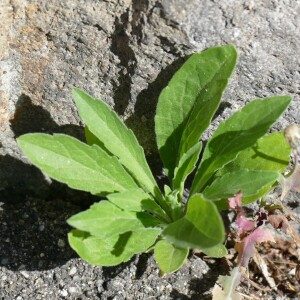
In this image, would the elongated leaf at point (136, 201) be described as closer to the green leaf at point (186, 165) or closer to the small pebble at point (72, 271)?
the green leaf at point (186, 165)

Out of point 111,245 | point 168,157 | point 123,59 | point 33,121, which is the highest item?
point 123,59

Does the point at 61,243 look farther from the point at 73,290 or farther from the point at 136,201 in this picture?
the point at 136,201

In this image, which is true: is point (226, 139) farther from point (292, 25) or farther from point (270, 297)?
point (270, 297)

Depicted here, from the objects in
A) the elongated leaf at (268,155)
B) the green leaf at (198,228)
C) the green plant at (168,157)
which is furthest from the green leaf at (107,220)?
the elongated leaf at (268,155)

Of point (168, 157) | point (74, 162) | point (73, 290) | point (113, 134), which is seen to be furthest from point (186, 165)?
point (73, 290)

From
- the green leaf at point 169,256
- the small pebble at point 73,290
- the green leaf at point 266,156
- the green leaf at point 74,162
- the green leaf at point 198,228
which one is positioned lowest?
the small pebble at point 73,290

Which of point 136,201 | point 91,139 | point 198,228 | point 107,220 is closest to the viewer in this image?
point 198,228

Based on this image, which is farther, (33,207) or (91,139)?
(33,207)
